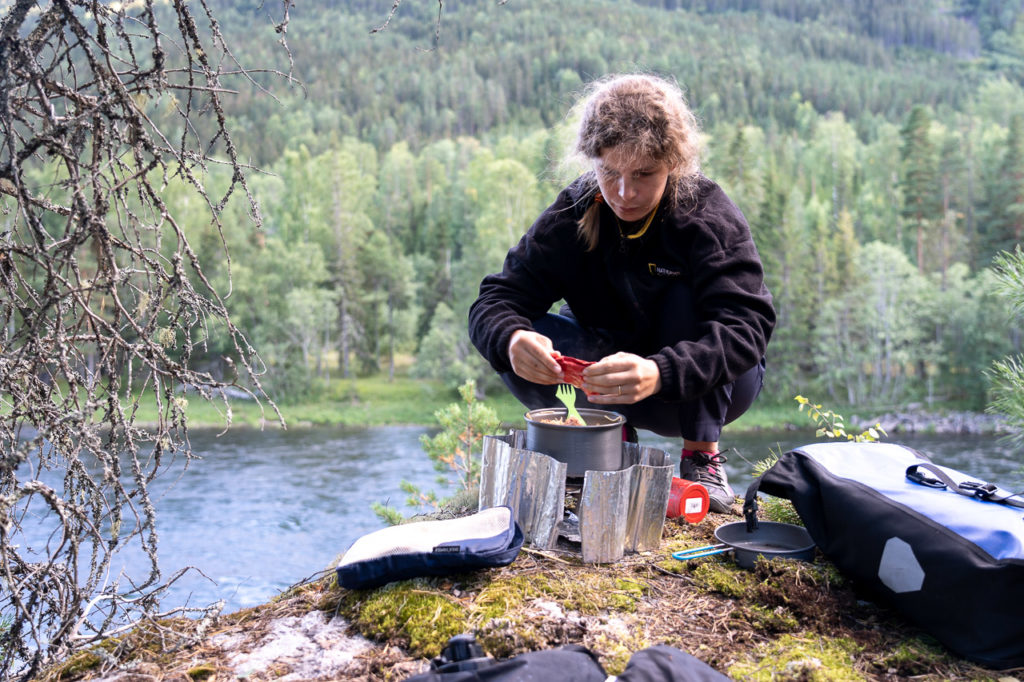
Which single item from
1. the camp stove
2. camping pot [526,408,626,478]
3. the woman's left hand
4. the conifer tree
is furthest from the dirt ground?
the conifer tree

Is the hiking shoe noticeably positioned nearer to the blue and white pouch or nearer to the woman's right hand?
the woman's right hand

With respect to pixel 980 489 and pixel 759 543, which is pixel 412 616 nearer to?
pixel 759 543

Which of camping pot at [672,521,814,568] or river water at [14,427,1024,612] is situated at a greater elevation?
camping pot at [672,521,814,568]

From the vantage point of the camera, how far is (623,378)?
2.42 m

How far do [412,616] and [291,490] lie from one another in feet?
82.0

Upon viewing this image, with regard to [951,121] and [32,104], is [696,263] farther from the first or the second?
[951,121]

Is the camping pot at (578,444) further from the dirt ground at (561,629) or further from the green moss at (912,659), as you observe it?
the green moss at (912,659)

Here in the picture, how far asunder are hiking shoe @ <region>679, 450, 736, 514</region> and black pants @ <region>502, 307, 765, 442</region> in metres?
0.09

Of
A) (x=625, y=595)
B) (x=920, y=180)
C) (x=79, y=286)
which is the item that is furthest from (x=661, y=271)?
(x=920, y=180)

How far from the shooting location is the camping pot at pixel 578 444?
264 centimetres

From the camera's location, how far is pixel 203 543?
21.0 metres

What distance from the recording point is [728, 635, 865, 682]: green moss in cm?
189

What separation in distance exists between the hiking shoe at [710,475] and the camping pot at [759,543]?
35 cm

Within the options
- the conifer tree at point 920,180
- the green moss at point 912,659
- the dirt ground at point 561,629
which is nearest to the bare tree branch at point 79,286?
the dirt ground at point 561,629
